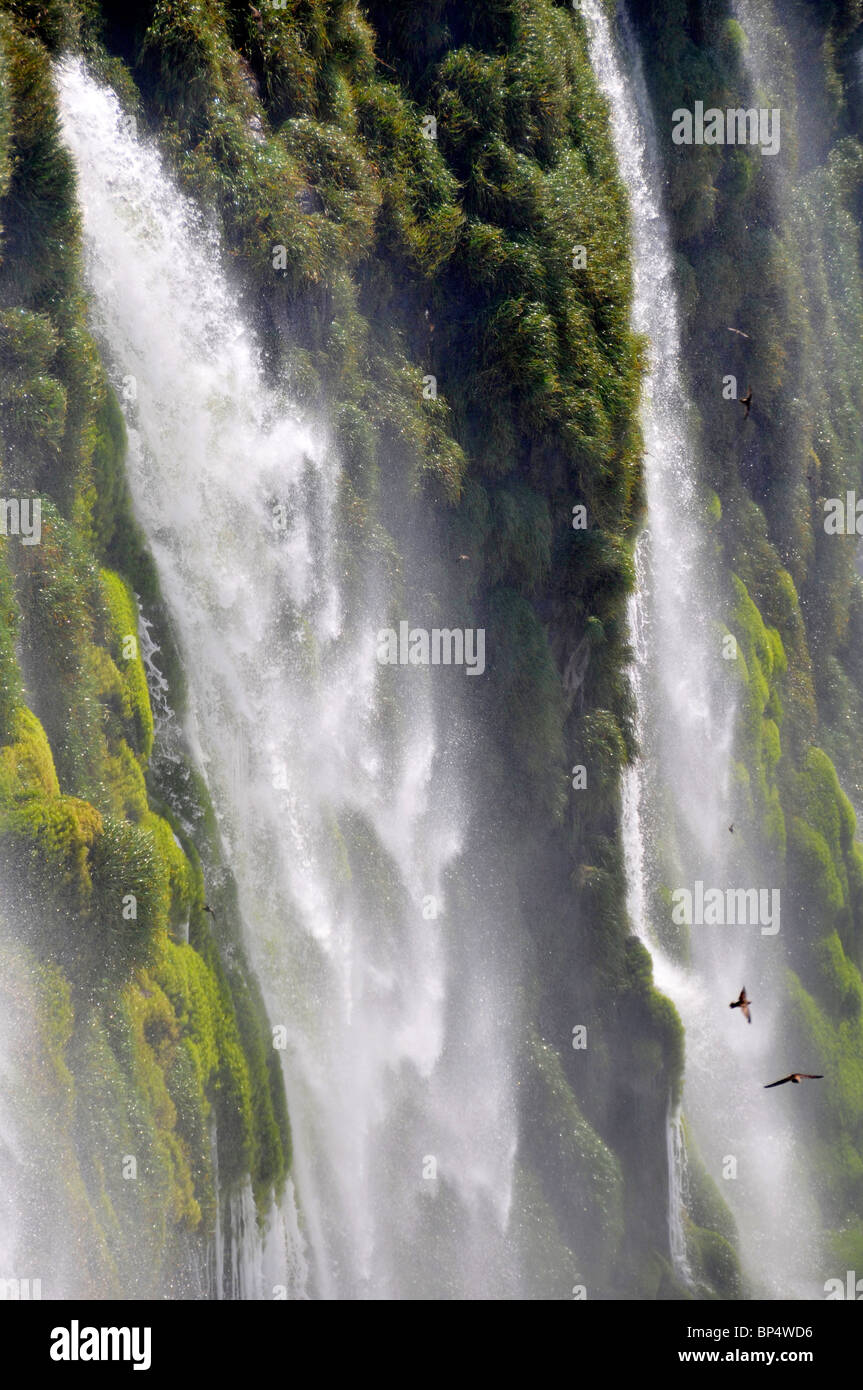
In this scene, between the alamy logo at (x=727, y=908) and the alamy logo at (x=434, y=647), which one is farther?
the alamy logo at (x=727, y=908)

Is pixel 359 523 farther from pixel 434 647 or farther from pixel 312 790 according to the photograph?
pixel 312 790

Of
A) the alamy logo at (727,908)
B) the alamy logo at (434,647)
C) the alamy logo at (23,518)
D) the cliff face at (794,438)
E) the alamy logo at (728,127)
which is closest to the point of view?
the alamy logo at (23,518)

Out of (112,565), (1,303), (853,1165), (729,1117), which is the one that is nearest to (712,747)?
(729,1117)

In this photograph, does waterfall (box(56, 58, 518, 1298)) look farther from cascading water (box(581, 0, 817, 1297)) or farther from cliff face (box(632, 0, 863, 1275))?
cliff face (box(632, 0, 863, 1275))

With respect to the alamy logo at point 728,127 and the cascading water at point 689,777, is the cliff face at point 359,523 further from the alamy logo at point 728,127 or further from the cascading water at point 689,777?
the cascading water at point 689,777

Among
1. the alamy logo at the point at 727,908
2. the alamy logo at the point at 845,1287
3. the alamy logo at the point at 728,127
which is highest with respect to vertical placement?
the alamy logo at the point at 728,127

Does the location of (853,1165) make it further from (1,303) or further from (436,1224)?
(1,303)

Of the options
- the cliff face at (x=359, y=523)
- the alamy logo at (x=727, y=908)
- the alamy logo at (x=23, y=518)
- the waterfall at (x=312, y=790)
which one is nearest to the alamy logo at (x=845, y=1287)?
the cliff face at (x=359, y=523)
